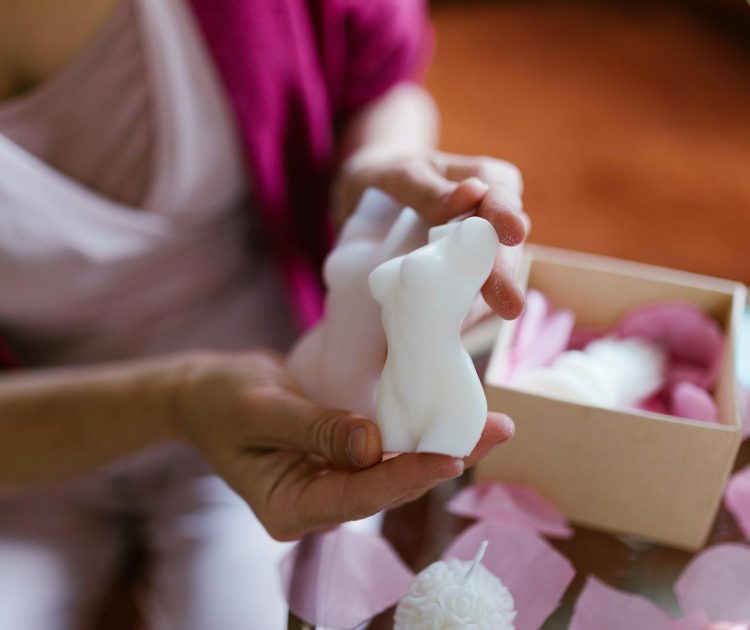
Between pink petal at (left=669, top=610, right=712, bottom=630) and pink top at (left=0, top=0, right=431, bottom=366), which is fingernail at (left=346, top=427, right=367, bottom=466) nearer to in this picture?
pink petal at (left=669, top=610, right=712, bottom=630)

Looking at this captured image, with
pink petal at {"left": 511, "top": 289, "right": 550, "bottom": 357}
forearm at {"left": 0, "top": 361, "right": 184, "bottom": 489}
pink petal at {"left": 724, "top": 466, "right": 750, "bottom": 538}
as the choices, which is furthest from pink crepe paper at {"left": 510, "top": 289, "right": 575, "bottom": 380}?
forearm at {"left": 0, "top": 361, "right": 184, "bottom": 489}

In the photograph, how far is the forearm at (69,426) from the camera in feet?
1.65

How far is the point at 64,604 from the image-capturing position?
0.49 m

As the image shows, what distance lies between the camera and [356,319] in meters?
0.35

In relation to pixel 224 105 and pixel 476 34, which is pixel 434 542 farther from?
pixel 476 34

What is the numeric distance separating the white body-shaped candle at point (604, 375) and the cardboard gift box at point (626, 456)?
0.04 ft

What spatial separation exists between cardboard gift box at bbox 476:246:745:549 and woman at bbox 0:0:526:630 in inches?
3.8

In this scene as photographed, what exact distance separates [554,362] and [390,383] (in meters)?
0.16

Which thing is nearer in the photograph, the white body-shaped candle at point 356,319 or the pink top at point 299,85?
the white body-shaped candle at point 356,319

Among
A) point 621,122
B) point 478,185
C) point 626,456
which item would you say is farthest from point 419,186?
point 621,122

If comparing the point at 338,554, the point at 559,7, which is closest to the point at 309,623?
the point at 338,554

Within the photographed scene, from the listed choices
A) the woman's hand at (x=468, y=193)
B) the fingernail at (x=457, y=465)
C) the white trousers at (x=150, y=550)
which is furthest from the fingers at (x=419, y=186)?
the white trousers at (x=150, y=550)

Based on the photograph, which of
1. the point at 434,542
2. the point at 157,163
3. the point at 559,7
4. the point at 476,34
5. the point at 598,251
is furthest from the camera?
the point at 476,34

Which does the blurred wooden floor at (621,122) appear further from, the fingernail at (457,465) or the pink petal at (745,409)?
the fingernail at (457,465)
